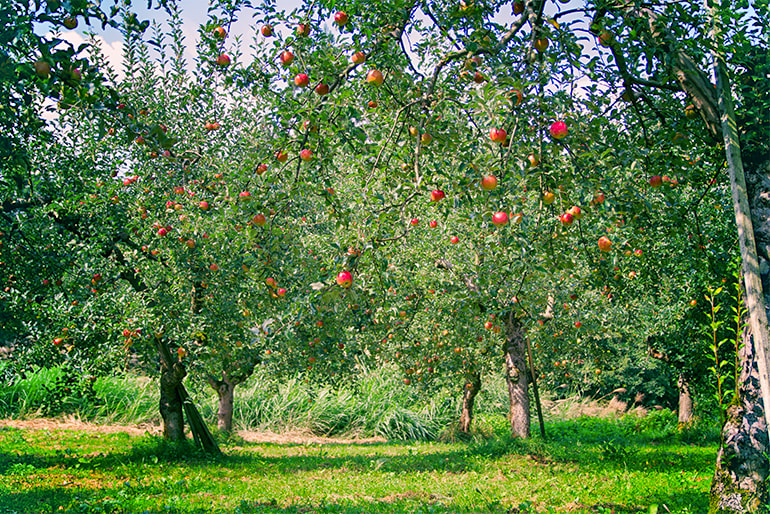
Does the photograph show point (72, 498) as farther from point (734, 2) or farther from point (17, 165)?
point (734, 2)

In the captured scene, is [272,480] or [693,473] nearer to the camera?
[693,473]

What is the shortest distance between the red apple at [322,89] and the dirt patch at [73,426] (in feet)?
29.4

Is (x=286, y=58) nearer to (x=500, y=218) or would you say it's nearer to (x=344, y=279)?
(x=344, y=279)

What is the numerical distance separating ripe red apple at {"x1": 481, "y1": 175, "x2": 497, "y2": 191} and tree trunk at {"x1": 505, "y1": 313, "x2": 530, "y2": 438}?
688cm

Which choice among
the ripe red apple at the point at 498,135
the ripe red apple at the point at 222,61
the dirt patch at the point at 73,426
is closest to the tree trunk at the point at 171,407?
the dirt patch at the point at 73,426

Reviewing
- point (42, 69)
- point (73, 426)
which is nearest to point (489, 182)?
point (42, 69)

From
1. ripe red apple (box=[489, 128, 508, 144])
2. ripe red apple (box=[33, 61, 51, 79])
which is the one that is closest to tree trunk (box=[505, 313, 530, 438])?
ripe red apple (box=[489, 128, 508, 144])

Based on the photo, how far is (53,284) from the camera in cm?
616

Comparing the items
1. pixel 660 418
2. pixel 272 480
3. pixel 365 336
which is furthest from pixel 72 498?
pixel 660 418

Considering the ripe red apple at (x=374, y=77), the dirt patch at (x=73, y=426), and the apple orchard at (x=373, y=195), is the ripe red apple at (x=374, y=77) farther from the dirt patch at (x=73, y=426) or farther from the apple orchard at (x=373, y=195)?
the dirt patch at (x=73, y=426)

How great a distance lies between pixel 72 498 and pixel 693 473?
6.64 m

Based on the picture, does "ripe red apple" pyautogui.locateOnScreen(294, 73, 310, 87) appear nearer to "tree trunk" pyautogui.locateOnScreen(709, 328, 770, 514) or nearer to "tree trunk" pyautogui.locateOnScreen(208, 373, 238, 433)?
"tree trunk" pyautogui.locateOnScreen(709, 328, 770, 514)

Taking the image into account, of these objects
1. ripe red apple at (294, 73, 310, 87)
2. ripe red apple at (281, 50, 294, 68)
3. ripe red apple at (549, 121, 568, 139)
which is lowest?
ripe red apple at (549, 121, 568, 139)

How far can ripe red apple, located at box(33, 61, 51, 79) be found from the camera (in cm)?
249
